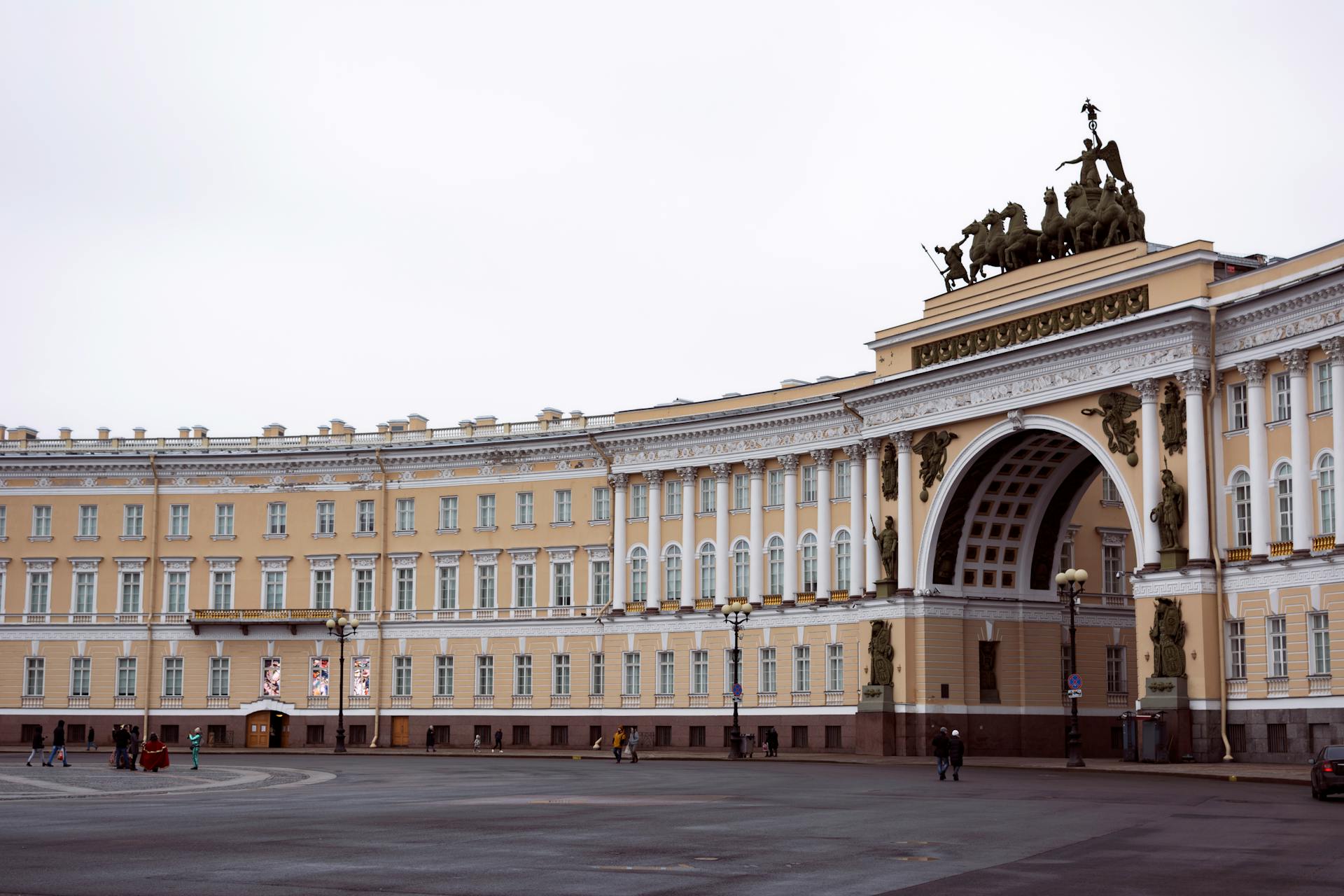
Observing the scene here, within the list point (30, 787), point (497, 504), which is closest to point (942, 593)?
point (497, 504)

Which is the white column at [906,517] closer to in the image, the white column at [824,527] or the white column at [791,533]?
the white column at [824,527]

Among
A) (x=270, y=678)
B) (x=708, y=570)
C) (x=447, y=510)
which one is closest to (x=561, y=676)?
(x=708, y=570)

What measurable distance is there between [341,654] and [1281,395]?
135 feet

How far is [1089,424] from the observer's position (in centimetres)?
5781

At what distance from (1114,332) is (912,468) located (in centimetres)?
1219

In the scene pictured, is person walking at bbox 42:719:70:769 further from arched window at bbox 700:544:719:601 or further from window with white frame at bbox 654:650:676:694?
arched window at bbox 700:544:719:601

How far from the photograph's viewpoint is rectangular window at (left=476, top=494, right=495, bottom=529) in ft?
267

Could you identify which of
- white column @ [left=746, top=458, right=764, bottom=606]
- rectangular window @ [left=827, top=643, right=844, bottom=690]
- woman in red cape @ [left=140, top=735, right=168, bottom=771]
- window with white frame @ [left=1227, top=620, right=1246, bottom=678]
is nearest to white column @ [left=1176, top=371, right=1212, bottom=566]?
window with white frame @ [left=1227, top=620, right=1246, bottom=678]

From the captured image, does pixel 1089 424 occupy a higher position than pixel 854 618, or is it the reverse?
pixel 1089 424

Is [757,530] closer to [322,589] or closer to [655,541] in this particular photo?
[655,541]

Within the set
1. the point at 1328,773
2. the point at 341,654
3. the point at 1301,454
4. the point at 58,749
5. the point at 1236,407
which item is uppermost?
the point at 1236,407

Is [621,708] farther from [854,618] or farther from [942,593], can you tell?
[942,593]

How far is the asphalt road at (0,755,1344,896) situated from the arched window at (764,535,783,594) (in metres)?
31.8

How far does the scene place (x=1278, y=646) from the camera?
50.8 m
